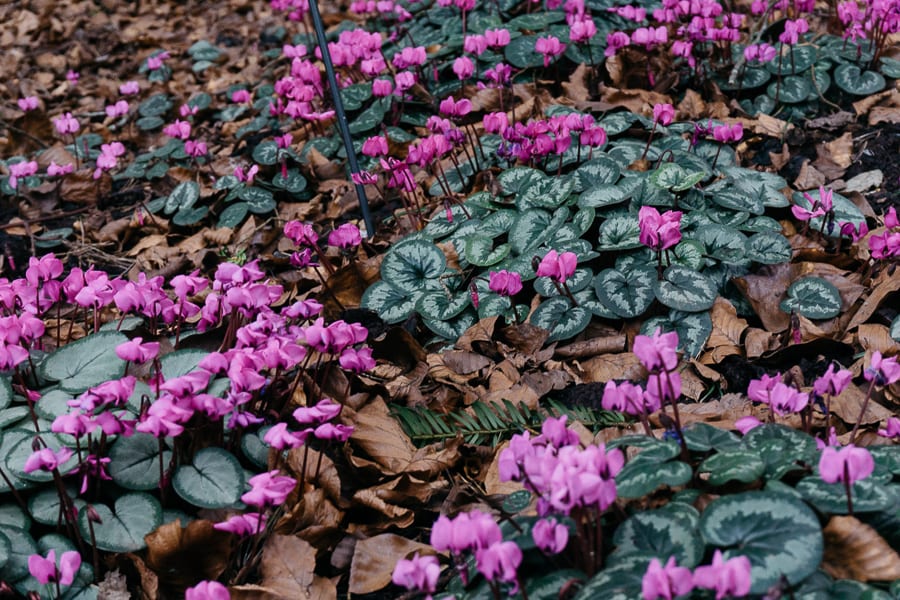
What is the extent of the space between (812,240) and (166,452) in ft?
6.22

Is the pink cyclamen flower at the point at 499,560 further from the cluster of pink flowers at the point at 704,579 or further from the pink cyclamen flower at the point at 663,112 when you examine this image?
the pink cyclamen flower at the point at 663,112

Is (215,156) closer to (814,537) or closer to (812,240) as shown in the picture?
(812,240)

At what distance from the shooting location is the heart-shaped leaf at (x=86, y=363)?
6.30 ft

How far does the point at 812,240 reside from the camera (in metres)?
2.62

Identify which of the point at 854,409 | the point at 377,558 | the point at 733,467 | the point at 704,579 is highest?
the point at 704,579

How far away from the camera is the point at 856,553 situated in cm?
135

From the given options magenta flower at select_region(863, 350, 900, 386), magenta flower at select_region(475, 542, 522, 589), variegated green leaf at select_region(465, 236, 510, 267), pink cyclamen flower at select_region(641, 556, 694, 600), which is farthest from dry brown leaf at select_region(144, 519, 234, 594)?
magenta flower at select_region(863, 350, 900, 386)

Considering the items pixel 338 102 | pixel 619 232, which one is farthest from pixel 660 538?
pixel 338 102

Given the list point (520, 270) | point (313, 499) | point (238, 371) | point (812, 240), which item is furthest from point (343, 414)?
point (812, 240)

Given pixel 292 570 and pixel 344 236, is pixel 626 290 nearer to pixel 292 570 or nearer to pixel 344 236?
pixel 344 236

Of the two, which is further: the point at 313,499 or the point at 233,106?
the point at 233,106

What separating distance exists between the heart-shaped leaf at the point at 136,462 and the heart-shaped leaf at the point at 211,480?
0.06m

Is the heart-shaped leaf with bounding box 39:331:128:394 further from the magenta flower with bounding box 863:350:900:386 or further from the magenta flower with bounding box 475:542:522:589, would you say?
the magenta flower with bounding box 863:350:900:386

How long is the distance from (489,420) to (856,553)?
90 cm
